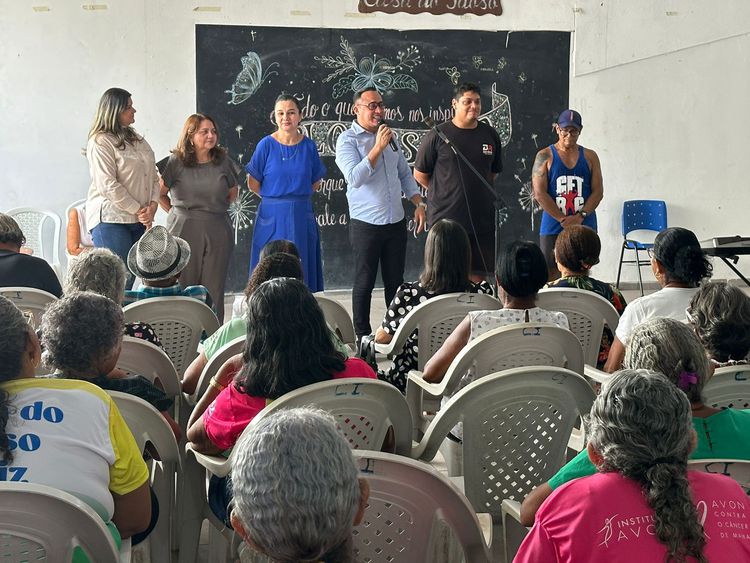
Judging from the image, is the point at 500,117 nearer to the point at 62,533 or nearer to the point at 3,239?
the point at 3,239

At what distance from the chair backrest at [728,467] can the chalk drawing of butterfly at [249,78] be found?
6197 millimetres

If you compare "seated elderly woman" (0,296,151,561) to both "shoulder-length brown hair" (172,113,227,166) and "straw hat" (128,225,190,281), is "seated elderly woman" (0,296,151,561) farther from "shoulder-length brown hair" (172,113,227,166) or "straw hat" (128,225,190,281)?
"shoulder-length brown hair" (172,113,227,166)

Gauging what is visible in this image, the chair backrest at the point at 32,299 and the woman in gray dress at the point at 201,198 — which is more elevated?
the woman in gray dress at the point at 201,198

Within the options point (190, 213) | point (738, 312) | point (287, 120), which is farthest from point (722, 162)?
point (738, 312)

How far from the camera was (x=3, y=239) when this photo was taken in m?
4.00

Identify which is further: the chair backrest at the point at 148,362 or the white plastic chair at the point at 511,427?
the chair backrest at the point at 148,362

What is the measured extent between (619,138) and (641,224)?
2.53 feet

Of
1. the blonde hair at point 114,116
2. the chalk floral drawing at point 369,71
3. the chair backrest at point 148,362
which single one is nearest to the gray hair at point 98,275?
the chair backrest at point 148,362

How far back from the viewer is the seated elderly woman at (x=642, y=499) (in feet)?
→ 5.09

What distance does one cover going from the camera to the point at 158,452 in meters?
2.38

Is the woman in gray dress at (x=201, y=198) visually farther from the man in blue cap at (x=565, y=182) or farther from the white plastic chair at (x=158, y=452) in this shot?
the white plastic chair at (x=158, y=452)

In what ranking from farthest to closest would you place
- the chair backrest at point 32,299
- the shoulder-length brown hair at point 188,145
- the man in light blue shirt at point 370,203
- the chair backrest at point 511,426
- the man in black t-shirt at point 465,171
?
1. the man in black t-shirt at point 465,171
2. the man in light blue shirt at point 370,203
3. the shoulder-length brown hair at point 188,145
4. the chair backrest at point 32,299
5. the chair backrest at point 511,426

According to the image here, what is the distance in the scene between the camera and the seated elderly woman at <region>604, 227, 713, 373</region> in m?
3.34

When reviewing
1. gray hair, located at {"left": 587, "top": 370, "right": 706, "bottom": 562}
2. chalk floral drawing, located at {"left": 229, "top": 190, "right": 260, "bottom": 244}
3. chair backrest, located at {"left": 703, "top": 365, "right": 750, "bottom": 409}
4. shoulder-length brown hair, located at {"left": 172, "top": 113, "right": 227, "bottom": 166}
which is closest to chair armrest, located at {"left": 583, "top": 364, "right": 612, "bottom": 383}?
chair backrest, located at {"left": 703, "top": 365, "right": 750, "bottom": 409}
